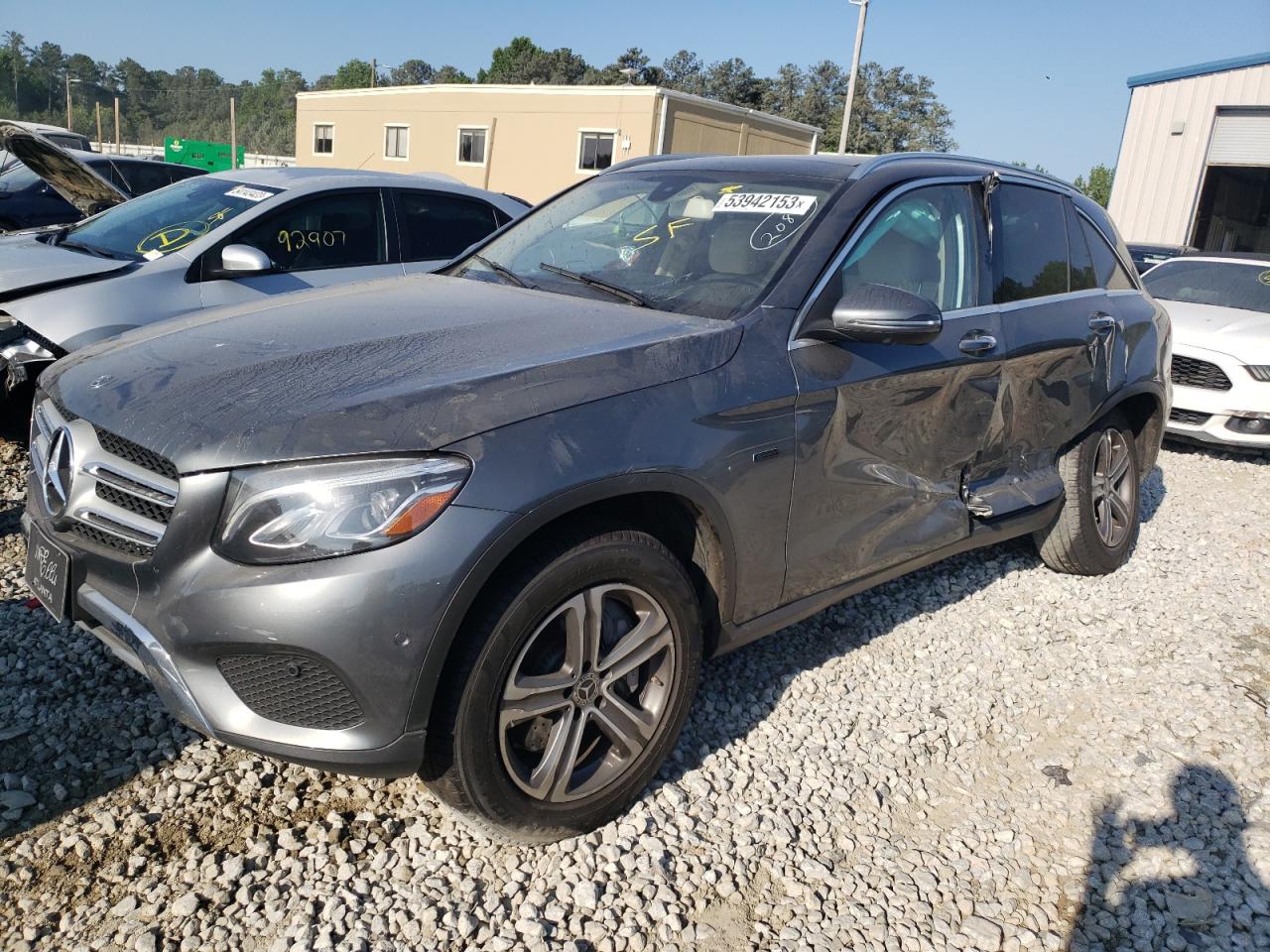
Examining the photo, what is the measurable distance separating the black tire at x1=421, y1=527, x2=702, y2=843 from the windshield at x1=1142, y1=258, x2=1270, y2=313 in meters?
7.85

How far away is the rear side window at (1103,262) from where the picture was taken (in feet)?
14.4

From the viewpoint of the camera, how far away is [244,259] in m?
4.80

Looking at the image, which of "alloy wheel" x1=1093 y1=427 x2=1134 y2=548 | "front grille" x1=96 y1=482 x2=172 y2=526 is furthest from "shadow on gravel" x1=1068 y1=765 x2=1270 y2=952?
"front grille" x1=96 y1=482 x2=172 y2=526

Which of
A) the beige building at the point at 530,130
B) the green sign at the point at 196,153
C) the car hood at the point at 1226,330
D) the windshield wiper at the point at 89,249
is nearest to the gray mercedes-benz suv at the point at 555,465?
the windshield wiper at the point at 89,249

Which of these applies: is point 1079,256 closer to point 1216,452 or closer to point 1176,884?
point 1176,884

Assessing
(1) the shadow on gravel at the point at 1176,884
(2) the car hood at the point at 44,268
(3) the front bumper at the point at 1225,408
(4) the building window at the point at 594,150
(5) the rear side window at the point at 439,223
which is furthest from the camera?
(4) the building window at the point at 594,150

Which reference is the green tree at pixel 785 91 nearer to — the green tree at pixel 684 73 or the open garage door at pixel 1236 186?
the green tree at pixel 684 73

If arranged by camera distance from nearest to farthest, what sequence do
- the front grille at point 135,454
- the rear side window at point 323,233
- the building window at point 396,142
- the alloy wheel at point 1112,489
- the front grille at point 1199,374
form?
the front grille at point 135,454, the alloy wheel at point 1112,489, the rear side window at point 323,233, the front grille at point 1199,374, the building window at point 396,142

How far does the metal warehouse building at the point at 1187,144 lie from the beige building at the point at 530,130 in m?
11.1

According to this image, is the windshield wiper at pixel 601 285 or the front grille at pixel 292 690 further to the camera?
the windshield wiper at pixel 601 285

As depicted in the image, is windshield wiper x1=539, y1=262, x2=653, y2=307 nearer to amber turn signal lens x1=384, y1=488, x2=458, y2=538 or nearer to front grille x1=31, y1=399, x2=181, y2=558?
amber turn signal lens x1=384, y1=488, x2=458, y2=538

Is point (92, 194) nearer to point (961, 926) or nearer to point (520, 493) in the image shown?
point (520, 493)

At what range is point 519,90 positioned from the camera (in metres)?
29.8

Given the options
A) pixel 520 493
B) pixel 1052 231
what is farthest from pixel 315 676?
pixel 1052 231
